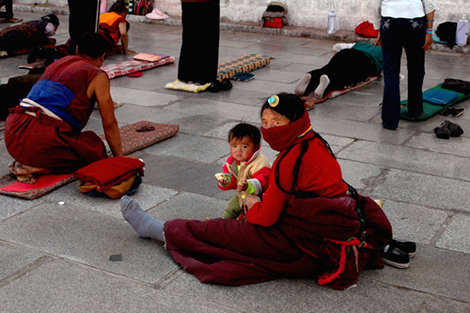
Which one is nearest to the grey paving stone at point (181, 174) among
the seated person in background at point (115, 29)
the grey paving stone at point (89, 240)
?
the grey paving stone at point (89, 240)

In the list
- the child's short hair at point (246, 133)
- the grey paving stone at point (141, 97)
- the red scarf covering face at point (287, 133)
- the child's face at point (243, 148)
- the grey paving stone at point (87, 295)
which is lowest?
the grey paving stone at point (87, 295)

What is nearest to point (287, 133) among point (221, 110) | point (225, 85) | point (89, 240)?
point (89, 240)

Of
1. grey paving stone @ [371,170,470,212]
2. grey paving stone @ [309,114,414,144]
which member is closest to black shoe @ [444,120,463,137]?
grey paving stone @ [309,114,414,144]

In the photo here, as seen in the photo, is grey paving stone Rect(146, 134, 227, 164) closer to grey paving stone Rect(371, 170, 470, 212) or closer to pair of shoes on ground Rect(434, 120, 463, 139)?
grey paving stone Rect(371, 170, 470, 212)

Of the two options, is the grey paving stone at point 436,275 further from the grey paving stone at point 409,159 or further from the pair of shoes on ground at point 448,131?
the pair of shoes on ground at point 448,131

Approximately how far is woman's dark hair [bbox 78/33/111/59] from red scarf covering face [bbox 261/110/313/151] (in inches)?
79.0

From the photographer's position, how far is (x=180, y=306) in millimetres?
2602

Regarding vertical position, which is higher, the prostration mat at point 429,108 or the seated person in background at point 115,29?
the seated person in background at point 115,29

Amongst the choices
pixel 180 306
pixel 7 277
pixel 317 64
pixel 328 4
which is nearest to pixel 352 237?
pixel 180 306

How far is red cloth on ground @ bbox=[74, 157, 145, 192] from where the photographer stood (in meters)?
3.74

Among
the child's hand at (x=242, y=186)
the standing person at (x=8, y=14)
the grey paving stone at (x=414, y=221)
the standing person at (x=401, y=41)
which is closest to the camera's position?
the child's hand at (x=242, y=186)

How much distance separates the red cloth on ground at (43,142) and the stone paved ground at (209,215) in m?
0.24

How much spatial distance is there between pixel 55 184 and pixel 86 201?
34 centimetres

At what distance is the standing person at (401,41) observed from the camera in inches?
194
